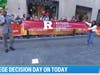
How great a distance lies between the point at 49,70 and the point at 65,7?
20531mm

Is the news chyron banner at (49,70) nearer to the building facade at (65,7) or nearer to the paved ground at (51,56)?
the paved ground at (51,56)

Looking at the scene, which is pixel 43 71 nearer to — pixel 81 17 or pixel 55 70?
pixel 55 70

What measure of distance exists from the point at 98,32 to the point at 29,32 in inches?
215

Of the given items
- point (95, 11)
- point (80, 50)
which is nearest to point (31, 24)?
point (80, 50)

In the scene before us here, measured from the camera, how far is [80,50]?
464 inches

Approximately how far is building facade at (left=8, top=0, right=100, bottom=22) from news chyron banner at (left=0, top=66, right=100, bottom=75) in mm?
17639

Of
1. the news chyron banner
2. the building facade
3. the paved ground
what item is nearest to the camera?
the news chyron banner

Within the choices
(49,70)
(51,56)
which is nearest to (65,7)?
(51,56)

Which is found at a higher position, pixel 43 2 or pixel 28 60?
pixel 43 2

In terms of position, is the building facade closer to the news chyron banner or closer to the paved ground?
the paved ground

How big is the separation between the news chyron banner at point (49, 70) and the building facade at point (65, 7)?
1764 centimetres

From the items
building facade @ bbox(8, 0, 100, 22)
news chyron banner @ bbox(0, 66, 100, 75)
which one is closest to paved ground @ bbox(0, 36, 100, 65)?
news chyron banner @ bbox(0, 66, 100, 75)

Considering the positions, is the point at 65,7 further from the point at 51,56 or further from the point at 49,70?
the point at 49,70

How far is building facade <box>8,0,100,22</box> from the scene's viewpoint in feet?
75.5
